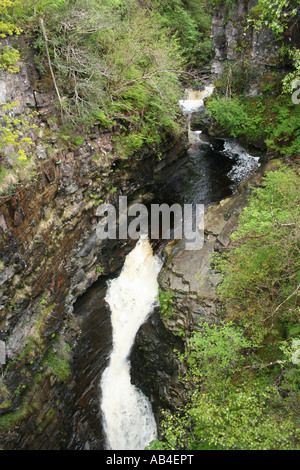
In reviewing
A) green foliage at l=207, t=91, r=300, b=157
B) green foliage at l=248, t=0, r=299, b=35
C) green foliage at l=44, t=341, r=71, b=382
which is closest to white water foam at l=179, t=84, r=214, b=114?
green foliage at l=207, t=91, r=300, b=157

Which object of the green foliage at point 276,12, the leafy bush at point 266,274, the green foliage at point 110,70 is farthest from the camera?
the green foliage at point 110,70

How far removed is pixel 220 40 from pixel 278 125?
28.1 ft

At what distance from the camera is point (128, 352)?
33.6ft

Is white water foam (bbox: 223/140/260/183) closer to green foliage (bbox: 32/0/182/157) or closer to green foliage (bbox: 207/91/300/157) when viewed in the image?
green foliage (bbox: 207/91/300/157)

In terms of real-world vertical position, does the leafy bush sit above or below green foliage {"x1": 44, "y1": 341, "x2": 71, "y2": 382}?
above

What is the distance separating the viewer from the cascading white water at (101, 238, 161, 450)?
9.32 meters

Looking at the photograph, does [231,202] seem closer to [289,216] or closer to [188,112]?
[289,216]

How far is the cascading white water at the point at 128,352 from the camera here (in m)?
9.32

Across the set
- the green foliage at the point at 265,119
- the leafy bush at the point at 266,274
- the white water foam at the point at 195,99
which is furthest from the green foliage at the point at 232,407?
the white water foam at the point at 195,99

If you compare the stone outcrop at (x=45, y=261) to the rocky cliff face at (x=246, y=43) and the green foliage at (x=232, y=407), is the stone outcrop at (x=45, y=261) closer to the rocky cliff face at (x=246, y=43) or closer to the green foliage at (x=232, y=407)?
the green foliage at (x=232, y=407)

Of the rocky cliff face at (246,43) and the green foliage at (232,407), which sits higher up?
the rocky cliff face at (246,43)

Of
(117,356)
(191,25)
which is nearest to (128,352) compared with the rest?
(117,356)

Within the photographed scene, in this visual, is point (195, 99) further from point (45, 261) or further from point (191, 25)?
point (45, 261)

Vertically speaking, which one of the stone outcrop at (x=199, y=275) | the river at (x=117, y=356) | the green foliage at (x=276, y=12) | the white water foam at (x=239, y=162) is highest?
the green foliage at (x=276, y=12)
